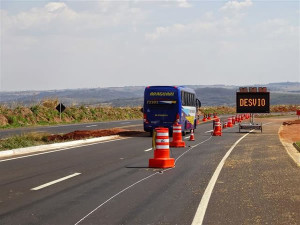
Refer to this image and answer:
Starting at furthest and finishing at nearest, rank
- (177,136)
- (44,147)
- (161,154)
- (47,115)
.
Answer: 1. (47,115)
2. (177,136)
3. (44,147)
4. (161,154)

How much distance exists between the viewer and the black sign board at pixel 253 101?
3647 cm

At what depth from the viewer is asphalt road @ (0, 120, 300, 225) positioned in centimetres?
820

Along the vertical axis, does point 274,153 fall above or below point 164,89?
below

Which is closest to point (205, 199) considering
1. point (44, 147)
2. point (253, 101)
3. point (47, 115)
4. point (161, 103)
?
point (44, 147)

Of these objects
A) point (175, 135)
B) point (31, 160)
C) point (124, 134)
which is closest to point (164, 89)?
point (124, 134)

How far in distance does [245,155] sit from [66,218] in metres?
11.6

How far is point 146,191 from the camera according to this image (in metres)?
10.7

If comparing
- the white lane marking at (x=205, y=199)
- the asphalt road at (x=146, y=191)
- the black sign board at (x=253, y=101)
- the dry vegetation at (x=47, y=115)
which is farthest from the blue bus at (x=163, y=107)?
the dry vegetation at (x=47, y=115)

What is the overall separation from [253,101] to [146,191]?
88.7ft

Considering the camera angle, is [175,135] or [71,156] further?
[175,135]

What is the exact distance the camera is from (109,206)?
9023mm

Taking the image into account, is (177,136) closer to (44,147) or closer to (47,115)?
(44,147)

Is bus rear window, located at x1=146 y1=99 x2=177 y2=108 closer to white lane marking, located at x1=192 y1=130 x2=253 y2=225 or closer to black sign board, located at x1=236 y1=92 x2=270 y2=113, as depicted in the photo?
black sign board, located at x1=236 y1=92 x2=270 y2=113

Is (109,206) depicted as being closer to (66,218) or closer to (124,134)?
(66,218)
